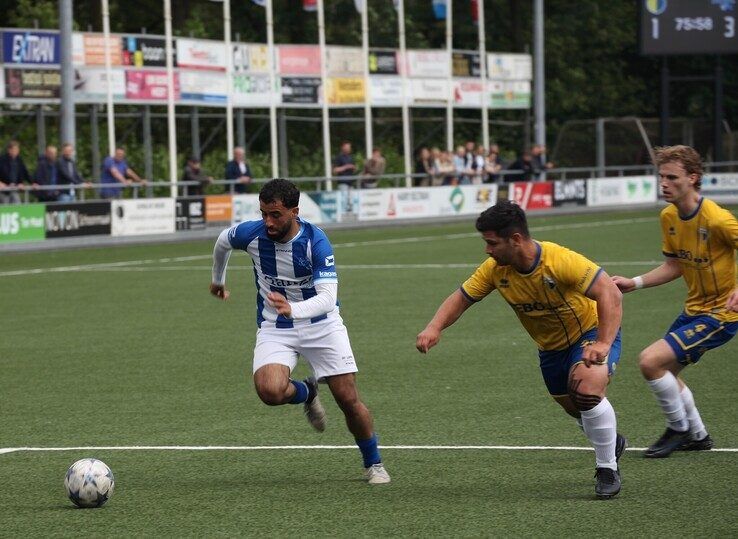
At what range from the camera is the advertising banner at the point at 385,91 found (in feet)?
134

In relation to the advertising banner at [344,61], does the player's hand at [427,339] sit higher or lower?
lower

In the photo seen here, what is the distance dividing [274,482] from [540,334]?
68.3 inches

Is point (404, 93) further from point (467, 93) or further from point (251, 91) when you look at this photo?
point (251, 91)

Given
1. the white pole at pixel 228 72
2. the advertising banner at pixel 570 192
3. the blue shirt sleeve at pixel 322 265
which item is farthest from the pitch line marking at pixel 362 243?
the blue shirt sleeve at pixel 322 265

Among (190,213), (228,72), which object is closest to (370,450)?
(190,213)

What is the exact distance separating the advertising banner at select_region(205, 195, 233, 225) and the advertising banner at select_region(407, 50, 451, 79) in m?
11.0

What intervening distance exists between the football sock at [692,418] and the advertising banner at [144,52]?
25.9 metres

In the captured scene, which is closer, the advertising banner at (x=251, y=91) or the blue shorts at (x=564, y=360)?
the blue shorts at (x=564, y=360)

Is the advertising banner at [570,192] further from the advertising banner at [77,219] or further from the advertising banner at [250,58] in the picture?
the advertising banner at [77,219]

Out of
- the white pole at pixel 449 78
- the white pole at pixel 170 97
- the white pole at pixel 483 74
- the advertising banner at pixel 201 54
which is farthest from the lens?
the white pole at pixel 483 74

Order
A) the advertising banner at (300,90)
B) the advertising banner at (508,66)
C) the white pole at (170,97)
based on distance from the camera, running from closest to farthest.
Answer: the white pole at (170,97) → the advertising banner at (300,90) → the advertising banner at (508,66)

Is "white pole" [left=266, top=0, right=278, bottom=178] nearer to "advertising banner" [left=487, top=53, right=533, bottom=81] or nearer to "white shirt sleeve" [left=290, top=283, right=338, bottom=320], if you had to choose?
"advertising banner" [left=487, top=53, right=533, bottom=81]

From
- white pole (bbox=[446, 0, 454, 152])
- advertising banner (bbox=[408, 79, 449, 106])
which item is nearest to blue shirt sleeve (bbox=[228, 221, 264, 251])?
advertising banner (bbox=[408, 79, 449, 106])

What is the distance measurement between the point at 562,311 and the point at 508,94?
39.4 m
